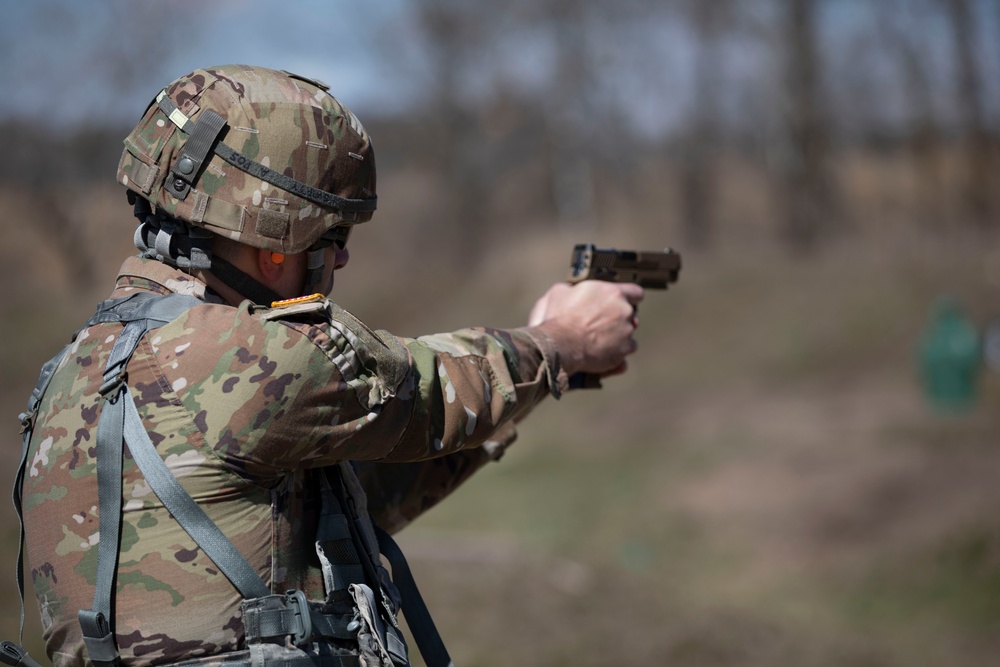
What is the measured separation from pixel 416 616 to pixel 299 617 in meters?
0.43

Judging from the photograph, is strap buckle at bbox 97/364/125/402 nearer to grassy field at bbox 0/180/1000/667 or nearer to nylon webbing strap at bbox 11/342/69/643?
nylon webbing strap at bbox 11/342/69/643

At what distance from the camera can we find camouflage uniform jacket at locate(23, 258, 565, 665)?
176cm

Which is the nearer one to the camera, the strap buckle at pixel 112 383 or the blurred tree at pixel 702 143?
the strap buckle at pixel 112 383

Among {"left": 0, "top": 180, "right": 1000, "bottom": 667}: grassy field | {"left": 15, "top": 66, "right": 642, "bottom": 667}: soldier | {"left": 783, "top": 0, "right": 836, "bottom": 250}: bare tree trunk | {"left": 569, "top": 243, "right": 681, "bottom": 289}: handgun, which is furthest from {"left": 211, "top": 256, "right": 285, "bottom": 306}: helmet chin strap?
{"left": 783, "top": 0, "right": 836, "bottom": 250}: bare tree trunk

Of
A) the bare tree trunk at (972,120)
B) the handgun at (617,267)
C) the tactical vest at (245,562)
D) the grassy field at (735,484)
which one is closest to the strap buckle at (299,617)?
the tactical vest at (245,562)

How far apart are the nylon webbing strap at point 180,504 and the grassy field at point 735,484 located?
3942mm

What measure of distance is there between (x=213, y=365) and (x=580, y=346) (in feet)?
3.03

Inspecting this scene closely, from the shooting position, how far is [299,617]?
1862 millimetres

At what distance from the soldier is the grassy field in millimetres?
3787

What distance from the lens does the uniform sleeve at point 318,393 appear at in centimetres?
175

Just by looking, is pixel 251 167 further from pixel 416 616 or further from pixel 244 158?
pixel 416 616

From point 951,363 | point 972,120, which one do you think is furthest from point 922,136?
point 951,363

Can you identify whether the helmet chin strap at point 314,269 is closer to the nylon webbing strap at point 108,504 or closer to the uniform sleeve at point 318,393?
the uniform sleeve at point 318,393

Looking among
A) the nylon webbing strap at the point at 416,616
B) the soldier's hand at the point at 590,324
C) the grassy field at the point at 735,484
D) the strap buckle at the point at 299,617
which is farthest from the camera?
the grassy field at the point at 735,484
